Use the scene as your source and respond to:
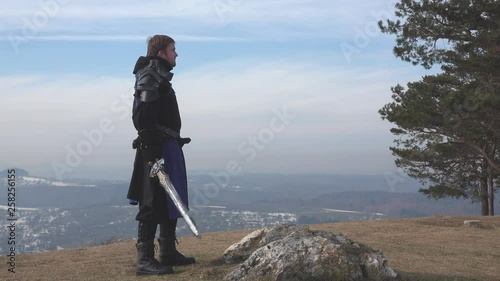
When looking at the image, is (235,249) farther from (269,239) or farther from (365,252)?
(365,252)

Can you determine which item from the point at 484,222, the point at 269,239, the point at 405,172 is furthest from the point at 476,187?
the point at 269,239

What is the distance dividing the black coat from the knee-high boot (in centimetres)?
32

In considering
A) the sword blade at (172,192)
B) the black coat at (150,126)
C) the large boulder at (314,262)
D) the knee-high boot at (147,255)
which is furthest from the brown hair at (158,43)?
the large boulder at (314,262)

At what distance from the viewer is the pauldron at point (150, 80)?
5.81 metres

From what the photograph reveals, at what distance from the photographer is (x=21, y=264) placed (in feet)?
26.6

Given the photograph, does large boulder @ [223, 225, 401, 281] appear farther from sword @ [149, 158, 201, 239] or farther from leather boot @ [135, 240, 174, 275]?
sword @ [149, 158, 201, 239]

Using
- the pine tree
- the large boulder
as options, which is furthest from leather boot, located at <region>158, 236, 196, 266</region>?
the pine tree

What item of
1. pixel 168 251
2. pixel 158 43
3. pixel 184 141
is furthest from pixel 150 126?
pixel 168 251

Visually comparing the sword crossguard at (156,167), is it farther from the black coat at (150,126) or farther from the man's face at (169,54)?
the man's face at (169,54)

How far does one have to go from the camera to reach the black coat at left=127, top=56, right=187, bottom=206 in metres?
5.84

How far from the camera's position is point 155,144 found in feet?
19.2

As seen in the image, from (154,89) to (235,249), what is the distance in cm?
262

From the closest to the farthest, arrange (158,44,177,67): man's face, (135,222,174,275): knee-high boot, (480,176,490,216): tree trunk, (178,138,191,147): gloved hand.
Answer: (158,44,177,67): man's face, (135,222,174,275): knee-high boot, (178,138,191,147): gloved hand, (480,176,490,216): tree trunk

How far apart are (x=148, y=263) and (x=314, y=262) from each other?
6.29 ft
